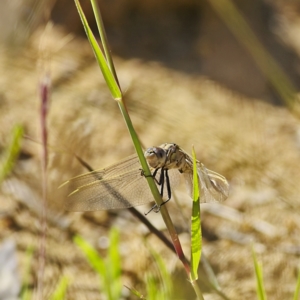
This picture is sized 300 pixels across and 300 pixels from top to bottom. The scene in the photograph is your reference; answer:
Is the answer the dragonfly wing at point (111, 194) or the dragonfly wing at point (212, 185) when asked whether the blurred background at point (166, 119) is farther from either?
the dragonfly wing at point (212, 185)

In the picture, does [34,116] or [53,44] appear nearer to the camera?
[34,116]

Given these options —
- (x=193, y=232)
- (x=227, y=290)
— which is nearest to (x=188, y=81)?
(x=227, y=290)

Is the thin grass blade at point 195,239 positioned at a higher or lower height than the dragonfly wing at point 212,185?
lower

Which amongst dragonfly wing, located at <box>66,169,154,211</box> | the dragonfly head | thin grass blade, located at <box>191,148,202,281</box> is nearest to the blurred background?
dragonfly wing, located at <box>66,169,154,211</box>

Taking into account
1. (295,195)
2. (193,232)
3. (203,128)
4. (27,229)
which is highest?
(203,128)

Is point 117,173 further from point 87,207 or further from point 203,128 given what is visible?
point 203,128

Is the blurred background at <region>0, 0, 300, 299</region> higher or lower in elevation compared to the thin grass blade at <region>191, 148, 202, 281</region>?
higher

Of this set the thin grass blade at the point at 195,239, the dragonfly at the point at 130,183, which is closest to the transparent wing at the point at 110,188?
the dragonfly at the point at 130,183

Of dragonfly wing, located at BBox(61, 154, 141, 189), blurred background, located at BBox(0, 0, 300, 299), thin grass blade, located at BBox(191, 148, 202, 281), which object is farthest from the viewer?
blurred background, located at BBox(0, 0, 300, 299)

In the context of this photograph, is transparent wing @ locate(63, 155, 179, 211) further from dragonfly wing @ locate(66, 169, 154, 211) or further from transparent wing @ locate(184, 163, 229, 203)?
transparent wing @ locate(184, 163, 229, 203)
